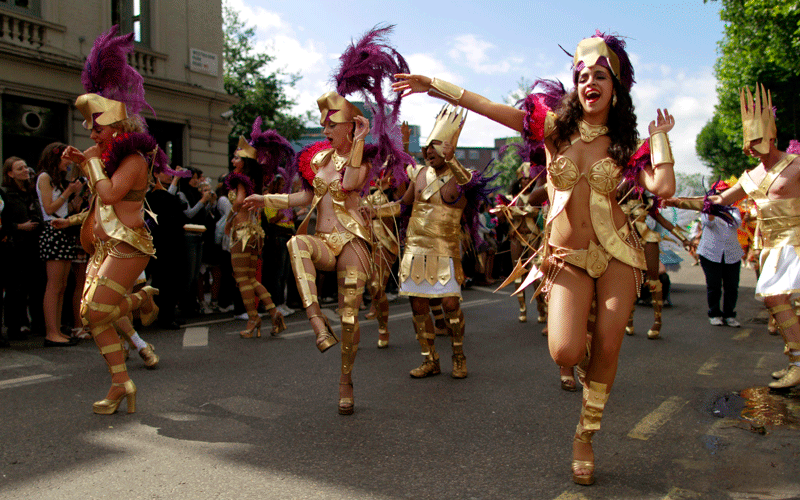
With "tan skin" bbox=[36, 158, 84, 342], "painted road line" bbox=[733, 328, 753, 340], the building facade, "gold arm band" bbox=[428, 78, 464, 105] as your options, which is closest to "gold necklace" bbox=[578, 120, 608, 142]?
"gold arm band" bbox=[428, 78, 464, 105]

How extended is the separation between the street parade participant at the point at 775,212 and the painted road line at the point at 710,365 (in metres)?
0.57

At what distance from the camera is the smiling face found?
11.1 feet

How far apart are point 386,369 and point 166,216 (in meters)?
4.40

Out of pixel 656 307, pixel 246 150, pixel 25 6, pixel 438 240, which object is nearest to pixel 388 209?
pixel 438 240

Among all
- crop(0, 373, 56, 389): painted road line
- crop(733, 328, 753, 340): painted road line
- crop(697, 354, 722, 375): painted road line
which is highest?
crop(0, 373, 56, 389): painted road line

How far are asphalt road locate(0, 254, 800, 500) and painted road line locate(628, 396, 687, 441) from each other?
0.02 metres

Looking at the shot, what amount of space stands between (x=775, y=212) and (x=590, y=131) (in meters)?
2.98

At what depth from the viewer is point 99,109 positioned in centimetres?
464

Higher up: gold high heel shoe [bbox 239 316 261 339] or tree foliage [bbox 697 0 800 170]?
tree foliage [bbox 697 0 800 170]

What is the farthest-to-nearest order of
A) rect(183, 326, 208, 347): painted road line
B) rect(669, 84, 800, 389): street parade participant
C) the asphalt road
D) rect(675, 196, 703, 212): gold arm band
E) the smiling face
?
rect(183, 326, 208, 347): painted road line → rect(669, 84, 800, 389): street parade participant → rect(675, 196, 703, 212): gold arm band → the smiling face → the asphalt road

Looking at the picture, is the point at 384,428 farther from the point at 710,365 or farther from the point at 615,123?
the point at 710,365

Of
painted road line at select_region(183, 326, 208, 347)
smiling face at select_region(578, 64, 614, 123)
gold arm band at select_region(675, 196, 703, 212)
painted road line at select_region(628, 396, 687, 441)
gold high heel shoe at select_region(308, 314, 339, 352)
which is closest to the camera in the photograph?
smiling face at select_region(578, 64, 614, 123)

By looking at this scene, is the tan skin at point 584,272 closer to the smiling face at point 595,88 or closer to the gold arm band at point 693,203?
the smiling face at point 595,88

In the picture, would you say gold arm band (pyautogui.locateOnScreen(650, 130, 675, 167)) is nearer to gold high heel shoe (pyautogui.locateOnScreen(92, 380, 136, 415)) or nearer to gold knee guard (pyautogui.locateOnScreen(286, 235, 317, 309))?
gold knee guard (pyautogui.locateOnScreen(286, 235, 317, 309))
